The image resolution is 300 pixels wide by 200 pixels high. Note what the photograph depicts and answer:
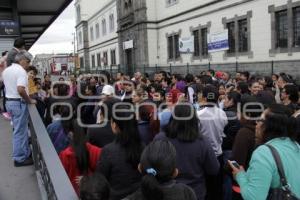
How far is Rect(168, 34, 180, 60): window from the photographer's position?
1224 inches

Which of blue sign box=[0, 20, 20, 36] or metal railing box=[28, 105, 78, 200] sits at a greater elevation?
blue sign box=[0, 20, 20, 36]

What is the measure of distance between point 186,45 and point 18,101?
23.8 m

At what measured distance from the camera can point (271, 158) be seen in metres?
2.80

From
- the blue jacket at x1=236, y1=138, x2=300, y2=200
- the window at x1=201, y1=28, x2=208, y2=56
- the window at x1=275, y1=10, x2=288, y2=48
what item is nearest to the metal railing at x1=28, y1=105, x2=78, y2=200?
the blue jacket at x1=236, y1=138, x2=300, y2=200

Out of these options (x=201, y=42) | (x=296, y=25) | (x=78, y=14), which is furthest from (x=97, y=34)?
(x=296, y=25)

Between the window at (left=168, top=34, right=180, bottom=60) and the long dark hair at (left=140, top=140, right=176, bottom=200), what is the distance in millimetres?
28694

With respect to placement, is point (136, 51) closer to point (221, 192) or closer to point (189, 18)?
point (189, 18)

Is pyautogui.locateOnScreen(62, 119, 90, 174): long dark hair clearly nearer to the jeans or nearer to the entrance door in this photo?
the jeans

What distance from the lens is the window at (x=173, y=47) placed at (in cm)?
3108

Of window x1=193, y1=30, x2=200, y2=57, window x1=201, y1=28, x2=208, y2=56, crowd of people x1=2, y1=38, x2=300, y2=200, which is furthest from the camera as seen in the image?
window x1=193, y1=30, x2=200, y2=57

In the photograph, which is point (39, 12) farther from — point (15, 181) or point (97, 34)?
point (97, 34)

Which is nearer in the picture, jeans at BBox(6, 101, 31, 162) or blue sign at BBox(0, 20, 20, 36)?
jeans at BBox(6, 101, 31, 162)

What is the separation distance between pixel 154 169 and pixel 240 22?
21.2m

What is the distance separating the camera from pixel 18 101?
18.8 ft
